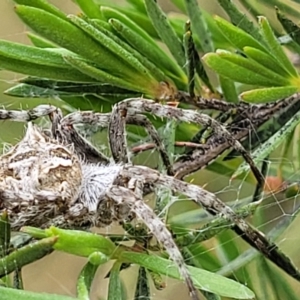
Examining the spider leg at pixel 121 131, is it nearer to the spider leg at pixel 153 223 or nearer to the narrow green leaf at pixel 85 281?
the spider leg at pixel 153 223

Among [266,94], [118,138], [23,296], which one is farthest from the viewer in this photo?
[118,138]

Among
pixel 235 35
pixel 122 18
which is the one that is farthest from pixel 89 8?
pixel 235 35

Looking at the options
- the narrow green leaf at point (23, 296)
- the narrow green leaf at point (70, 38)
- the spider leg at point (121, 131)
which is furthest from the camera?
the spider leg at point (121, 131)

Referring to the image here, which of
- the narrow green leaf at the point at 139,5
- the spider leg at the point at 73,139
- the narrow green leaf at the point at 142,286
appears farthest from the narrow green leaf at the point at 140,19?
the narrow green leaf at the point at 142,286

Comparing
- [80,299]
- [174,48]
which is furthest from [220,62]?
[80,299]

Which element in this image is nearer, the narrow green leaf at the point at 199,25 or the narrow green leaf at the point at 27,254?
the narrow green leaf at the point at 27,254

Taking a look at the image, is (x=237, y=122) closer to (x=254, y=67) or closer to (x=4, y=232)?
(x=254, y=67)
